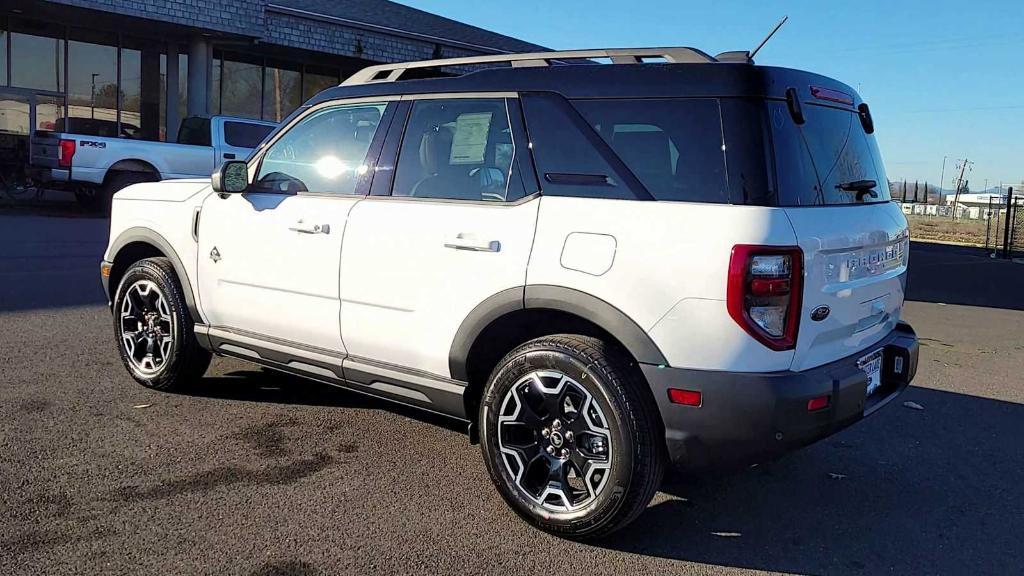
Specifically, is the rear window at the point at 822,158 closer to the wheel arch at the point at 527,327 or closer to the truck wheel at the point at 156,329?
the wheel arch at the point at 527,327

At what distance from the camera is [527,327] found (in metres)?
3.76

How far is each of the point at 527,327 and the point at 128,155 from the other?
14063 mm

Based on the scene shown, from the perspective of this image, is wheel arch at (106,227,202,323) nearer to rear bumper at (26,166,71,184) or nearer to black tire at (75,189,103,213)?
rear bumper at (26,166,71,184)

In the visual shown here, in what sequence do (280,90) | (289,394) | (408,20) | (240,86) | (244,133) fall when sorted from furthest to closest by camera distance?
(408,20) < (280,90) < (240,86) < (244,133) < (289,394)

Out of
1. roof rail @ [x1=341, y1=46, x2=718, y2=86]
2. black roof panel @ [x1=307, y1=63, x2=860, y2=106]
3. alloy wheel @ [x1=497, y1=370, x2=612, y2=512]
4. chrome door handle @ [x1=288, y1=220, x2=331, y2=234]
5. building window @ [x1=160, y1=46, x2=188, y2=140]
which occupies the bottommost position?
alloy wheel @ [x1=497, y1=370, x2=612, y2=512]

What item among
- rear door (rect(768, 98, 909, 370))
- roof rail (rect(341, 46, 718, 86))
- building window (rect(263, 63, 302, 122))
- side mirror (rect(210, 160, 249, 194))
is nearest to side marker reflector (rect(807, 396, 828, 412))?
rear door (rect(768, 98, 909, 370))

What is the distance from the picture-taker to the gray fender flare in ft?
10.6

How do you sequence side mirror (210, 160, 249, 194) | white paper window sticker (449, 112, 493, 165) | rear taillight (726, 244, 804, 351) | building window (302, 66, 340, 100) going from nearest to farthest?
rear taillight (726, 244, 804, 351), white paper window sticker (449, 112, 493, 165), side mirror (210, 160, 249, 194), building window (302, 66, 340, 100)

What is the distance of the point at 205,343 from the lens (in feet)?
15.9

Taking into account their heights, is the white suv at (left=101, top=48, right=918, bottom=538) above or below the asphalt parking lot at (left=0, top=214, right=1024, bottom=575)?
above

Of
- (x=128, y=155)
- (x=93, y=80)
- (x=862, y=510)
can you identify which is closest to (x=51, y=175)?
(x=128, y=155)

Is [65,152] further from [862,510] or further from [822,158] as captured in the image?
[862,510]

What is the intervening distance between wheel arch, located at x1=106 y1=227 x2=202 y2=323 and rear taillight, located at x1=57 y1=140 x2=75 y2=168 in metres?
11.1

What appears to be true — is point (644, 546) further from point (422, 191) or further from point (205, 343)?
point (205, 343)
